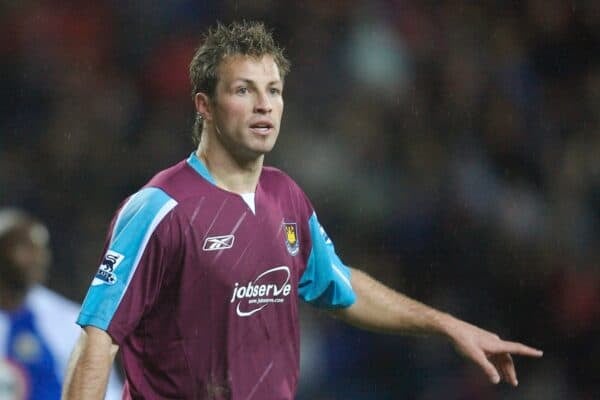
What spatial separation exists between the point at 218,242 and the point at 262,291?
24cm

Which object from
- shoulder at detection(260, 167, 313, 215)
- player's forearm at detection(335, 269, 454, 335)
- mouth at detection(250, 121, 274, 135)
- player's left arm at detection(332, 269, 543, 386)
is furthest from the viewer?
player's forearm at detection(335, 269, 454, 335)

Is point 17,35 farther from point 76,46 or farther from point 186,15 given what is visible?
point 186,15

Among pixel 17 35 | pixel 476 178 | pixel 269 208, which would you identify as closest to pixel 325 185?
pixel 476 178

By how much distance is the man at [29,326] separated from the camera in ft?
18.6

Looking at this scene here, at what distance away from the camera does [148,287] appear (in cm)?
353

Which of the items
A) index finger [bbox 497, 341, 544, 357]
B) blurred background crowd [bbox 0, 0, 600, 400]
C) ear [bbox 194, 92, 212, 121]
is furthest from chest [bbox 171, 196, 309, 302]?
blurred background crowd [bbox 0, 0, 600, 400]

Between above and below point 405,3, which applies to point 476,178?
below

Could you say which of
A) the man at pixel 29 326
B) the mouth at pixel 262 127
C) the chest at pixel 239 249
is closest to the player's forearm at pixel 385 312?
the chest at pixel 239 249

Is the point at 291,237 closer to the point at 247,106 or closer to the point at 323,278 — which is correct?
the point at 323,278

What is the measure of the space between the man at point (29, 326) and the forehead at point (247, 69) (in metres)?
2.29

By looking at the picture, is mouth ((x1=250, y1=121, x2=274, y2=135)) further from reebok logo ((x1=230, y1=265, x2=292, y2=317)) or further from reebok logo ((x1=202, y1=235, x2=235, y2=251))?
reebok logo ((x1=230, y1=265, x2=292, y2=317))

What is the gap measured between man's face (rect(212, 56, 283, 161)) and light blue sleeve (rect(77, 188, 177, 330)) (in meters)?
0.39

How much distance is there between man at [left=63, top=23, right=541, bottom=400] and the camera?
3.49m

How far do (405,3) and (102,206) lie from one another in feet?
9.31
